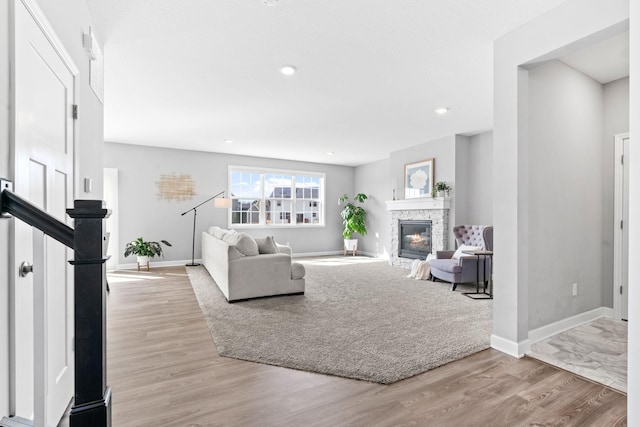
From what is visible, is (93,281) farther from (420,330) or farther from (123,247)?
(123,247)

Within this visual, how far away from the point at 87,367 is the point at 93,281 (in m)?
→ 0.23

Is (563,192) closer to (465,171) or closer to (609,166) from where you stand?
(609,166)

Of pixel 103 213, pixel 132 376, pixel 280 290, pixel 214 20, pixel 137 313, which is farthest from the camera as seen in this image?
pixel 280 290

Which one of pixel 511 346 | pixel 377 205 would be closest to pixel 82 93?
pixel 511 346

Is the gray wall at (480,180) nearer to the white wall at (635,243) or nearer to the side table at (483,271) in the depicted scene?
the side table at (483,271)

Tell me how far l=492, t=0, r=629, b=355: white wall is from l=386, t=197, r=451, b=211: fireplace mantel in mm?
3318

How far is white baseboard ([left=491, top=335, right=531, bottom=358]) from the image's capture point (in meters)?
2.45

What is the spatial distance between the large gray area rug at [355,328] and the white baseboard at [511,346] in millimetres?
98

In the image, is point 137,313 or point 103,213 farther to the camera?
point 137,313

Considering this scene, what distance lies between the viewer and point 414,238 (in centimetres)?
674

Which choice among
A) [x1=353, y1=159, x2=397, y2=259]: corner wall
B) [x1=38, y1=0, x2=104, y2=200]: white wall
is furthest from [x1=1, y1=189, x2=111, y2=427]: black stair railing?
[x1=353, y1=159, x2=397, y2=259]: corner wall

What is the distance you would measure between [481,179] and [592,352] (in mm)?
3882

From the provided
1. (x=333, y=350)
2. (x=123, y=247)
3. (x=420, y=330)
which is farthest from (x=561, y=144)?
(x=123, y=247)

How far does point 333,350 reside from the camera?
251 centimetres
